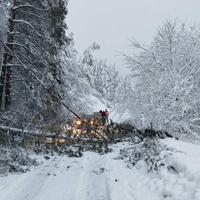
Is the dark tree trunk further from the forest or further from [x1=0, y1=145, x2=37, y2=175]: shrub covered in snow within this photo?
[x1=0, y1=145, x2=37, y2=175]: shrub covered in snow

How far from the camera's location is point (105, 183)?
37.7ft

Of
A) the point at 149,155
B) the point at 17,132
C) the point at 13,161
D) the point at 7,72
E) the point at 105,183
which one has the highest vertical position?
the point at 7,72

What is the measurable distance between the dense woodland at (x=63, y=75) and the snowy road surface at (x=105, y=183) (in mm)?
3520

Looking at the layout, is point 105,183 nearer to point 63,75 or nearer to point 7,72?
point 7,72

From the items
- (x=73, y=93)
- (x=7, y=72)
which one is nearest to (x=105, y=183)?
(x=7, y=72)

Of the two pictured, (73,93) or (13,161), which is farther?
(73,93)

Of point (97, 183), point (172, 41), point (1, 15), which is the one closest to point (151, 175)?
point (97, 183)

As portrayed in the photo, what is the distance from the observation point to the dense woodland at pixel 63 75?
19.3 metres

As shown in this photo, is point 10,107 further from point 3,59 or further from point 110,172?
point 110,172

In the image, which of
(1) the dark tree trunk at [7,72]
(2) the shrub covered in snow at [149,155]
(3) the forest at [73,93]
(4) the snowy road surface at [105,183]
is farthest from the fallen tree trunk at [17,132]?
(2) the shrub covered in snow at [149,155]

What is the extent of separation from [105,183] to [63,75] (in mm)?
13609

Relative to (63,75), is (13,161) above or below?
below

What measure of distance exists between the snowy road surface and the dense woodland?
352 centimetres

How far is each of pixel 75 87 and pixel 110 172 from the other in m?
15.2
